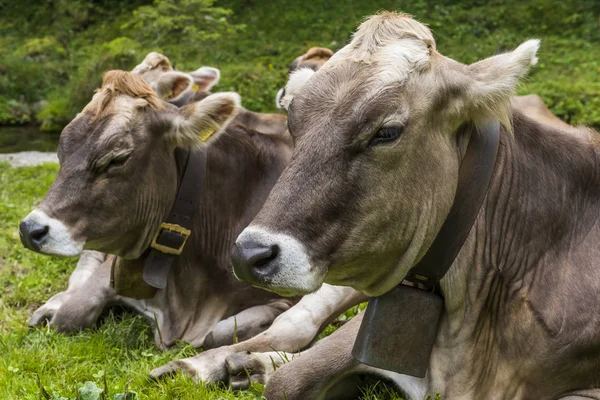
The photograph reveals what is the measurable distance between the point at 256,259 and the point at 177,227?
7.70ft

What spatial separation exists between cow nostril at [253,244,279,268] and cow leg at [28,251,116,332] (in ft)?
9.42

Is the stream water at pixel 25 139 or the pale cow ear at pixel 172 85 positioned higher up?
the pale cow ear at pixel 172 85

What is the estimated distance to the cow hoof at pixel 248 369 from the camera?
4320 millimetres

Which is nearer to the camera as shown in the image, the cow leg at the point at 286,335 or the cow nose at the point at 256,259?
the cow nose at the point at 256,259

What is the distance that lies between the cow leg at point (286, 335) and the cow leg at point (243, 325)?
10.8 inches

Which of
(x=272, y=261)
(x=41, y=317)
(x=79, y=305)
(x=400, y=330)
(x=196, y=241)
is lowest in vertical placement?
(x=41, y=317)

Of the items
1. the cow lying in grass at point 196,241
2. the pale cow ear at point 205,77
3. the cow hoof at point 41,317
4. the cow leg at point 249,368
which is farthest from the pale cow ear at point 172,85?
the cow leg at point 249,368

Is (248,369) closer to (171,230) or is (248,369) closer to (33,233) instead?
(171,230)

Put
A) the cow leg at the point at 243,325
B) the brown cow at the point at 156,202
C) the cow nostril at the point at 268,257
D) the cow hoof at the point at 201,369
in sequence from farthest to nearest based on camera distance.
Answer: the cow leg at the point at 243,325 < the brown cow at the point at 156,202 < the cow hoof at the point at 201,369 < the cow nostril at the point at 268,257

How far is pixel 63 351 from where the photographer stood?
16.4ft

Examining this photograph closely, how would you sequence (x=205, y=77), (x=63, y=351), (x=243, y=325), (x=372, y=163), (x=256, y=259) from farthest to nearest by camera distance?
(x=205, y=77) → (x=243, y=325) → (x=63, y=351) → (x=372, y=163) → (x=256, y=259)

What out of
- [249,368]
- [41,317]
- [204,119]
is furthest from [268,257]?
[41,317]

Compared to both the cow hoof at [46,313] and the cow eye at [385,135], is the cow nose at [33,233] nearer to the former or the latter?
the cow hoof at [46,313]

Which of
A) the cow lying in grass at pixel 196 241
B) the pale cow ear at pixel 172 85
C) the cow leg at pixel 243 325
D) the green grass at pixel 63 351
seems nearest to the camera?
the green grass at pixel 63 351
